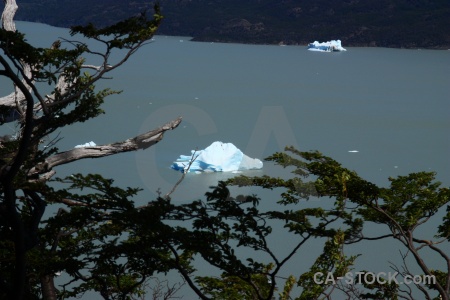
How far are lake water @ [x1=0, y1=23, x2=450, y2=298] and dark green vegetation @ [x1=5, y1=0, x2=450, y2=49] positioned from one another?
8.60 meters

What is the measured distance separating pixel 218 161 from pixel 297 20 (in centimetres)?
2727

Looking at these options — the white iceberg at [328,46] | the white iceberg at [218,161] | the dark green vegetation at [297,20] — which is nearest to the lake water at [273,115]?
the white iceberg at [218,161]

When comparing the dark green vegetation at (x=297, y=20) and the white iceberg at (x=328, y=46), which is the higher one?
the dark green vegetation at (x=297, y=20)

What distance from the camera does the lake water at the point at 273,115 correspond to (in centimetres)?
848

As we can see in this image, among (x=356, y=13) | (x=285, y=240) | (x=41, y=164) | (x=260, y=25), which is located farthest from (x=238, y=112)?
(x=356, y=13)

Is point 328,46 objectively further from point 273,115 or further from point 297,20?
point 273,115

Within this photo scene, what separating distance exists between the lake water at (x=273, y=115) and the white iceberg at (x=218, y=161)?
0.11 m

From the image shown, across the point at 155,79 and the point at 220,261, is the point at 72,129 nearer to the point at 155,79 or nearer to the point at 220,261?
the point at 155,79

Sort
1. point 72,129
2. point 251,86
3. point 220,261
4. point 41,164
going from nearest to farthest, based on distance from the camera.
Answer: point 220,261, point 41,164, point 72,129, point 251,86

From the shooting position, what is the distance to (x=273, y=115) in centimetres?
1277

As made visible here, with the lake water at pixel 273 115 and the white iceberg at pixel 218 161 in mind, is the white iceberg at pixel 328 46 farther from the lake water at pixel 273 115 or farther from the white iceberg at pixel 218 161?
the white iceberg at pixel 218 161

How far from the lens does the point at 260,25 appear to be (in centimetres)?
3306

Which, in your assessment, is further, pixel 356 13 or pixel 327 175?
pixel 356 13

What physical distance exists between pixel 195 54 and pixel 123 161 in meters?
17.3
